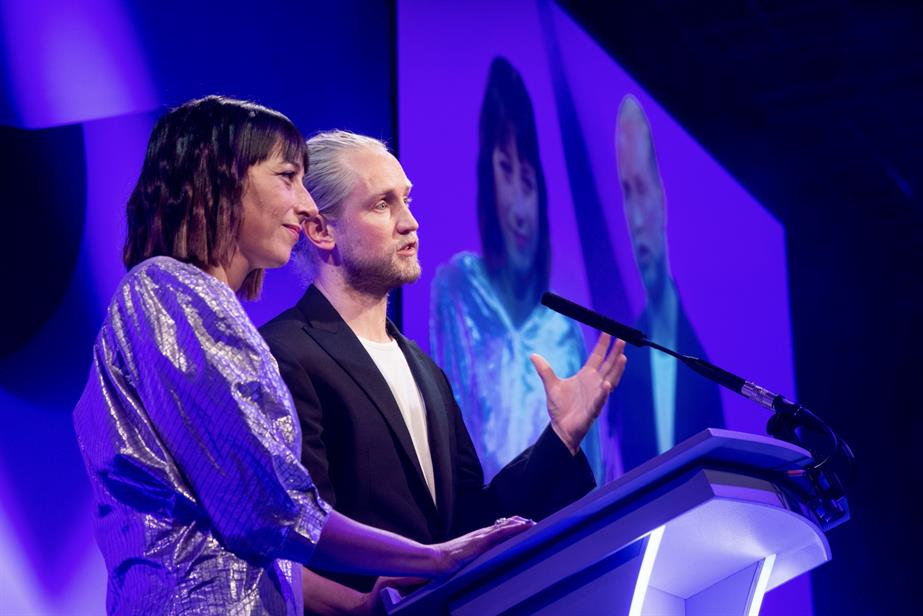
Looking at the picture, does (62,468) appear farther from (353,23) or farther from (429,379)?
(353,23)

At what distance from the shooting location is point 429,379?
2535 millimetres

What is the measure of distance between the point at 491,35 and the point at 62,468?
7.01 feet

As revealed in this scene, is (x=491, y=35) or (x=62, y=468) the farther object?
(x=491, y=35)

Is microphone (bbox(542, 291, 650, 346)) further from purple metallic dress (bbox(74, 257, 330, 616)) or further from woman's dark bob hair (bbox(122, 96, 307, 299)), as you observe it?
purple metallic dress (bbox(74, 257, 330, 616))

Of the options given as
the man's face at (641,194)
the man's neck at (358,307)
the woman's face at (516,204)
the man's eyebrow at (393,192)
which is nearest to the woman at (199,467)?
A: the man's neck at (358,307)

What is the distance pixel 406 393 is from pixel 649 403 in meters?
2.14

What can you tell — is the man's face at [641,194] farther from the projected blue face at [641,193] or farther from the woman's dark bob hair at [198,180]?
the woman's dark bob hair at [198,180]

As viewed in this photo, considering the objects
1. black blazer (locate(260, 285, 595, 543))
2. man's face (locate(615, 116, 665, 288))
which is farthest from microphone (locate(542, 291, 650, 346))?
man's face (locate(615, 116, 665, 288))

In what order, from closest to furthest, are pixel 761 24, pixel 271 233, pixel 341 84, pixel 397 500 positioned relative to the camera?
pixel 271 233 < pixel 397 500 < pixel 341 84 < pixel 761 24

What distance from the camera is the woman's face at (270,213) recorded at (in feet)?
5.51

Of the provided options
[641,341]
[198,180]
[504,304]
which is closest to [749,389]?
[641,341]

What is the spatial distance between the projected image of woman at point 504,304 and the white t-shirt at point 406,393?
2.53 ft

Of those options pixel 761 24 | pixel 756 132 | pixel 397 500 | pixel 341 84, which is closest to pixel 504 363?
pixel 341 84

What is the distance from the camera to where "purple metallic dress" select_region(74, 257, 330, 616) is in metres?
1.38
